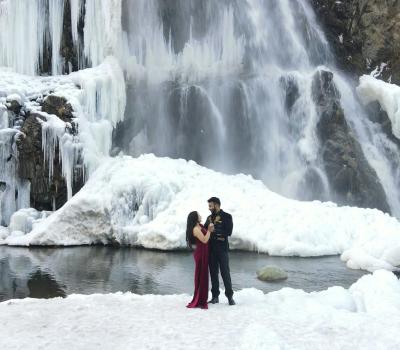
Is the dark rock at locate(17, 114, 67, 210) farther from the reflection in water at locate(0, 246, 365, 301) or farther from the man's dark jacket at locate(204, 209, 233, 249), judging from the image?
the man's dark jacket at locate(204, 209, 233, 249)

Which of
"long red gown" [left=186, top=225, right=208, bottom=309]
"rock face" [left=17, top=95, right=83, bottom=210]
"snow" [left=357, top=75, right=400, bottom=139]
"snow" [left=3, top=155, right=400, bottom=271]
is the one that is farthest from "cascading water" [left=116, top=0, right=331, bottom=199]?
"long red gown" [left=186, top=225, right=208, bottom=309]

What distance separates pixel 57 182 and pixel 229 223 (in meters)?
12.7

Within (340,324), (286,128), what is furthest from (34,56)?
→ (340,324)

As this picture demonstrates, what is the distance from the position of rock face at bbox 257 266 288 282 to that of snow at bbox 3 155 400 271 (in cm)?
338

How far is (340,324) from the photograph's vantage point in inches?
264

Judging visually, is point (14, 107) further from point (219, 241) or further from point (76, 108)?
point (219, 241)

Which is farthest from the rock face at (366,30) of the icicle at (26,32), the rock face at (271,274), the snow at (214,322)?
the snow at (214,322)

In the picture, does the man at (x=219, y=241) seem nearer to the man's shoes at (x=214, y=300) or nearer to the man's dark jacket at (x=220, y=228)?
the man's dark jacket at (x=220, y=228)

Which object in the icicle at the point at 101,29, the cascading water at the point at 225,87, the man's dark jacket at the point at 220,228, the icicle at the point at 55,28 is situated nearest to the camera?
the man's dark jacket at the point at 220,228

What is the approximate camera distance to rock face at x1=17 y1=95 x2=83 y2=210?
1889 centimetres

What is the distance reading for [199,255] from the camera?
7758 millimetres

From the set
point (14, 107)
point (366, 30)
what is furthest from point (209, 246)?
point (366, 30)

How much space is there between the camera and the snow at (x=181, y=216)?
15766 millimetres

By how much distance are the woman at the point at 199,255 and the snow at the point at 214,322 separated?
0.22 metres
